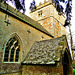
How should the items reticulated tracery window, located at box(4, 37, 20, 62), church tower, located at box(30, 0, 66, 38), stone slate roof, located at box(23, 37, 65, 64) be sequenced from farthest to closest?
church tower, located at box(30, 0, 66, 38), reticulated tracery window, located at box(4, 37, 20, 62), stone slate roof, located at box(23, 37, 65, 64)

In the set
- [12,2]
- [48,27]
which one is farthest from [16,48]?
[48,27]

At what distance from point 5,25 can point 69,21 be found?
19.2 ft

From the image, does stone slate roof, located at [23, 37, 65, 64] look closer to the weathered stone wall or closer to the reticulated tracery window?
the weathered stone wall

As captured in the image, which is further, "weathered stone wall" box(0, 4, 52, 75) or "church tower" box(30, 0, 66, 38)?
"church tower" box(30, 0, 66, 38)

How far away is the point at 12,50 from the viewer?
7551mm

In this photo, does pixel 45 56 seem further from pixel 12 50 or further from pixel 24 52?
pixel 12 50

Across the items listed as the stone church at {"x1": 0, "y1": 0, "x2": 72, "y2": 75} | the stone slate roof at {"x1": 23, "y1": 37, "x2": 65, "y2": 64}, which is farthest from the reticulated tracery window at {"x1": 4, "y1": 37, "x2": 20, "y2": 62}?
the stone slate roof at {"x1": 23, "y1": 37, "x2": 65, "y2": 64}

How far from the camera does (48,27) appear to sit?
1714 cm

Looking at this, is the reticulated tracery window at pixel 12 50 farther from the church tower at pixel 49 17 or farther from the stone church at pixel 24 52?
the church tower at pixel 49 17

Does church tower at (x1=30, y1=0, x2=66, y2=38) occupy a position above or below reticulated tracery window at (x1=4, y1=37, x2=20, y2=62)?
above

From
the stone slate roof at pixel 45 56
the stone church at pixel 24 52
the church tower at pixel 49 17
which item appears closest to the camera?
the stone church at pixel 24 52

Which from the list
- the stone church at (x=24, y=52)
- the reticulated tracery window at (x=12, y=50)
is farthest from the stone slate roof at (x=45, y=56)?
the reticulated tracery window at (x=12, y=50)

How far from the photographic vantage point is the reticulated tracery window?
277 inches

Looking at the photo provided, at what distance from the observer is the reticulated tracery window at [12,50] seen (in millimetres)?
7031
